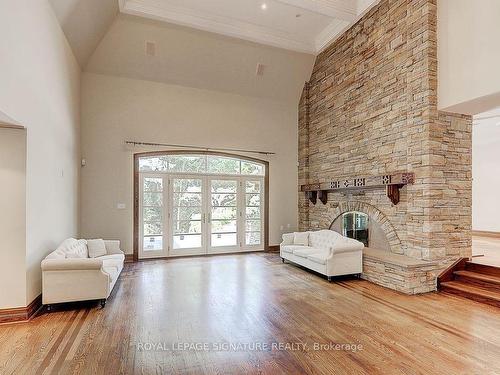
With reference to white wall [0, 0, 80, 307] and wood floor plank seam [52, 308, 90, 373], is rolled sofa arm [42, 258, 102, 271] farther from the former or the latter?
wood floor plank seam [52, 308, 90, 373]

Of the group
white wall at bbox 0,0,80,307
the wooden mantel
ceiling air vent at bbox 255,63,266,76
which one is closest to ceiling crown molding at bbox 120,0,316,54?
ceiling air vent at bbox 255,63,266,76

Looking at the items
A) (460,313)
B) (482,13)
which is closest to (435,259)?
(460,313)

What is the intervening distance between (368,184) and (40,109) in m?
5.50

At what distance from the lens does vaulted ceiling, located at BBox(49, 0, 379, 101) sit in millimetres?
5320

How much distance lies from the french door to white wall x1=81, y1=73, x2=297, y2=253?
387 mm

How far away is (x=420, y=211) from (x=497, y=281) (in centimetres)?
138

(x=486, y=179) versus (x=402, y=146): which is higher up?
(x=402, y=146)

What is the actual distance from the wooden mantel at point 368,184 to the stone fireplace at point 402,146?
0.31 ft

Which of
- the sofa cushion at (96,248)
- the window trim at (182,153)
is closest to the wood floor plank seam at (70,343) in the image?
the sofa cushion at (96,248)

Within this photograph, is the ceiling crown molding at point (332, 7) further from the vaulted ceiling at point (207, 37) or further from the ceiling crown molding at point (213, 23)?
the ceiling crown molding at point (213, 23)

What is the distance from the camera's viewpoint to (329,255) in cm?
512

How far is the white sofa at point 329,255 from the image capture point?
5.11m

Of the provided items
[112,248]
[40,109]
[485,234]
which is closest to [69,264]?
[112,248]

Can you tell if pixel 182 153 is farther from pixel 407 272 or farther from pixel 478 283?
pixel 478 283
